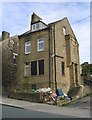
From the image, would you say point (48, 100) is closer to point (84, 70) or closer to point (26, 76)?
point (26, 76)

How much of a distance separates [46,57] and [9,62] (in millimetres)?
9249

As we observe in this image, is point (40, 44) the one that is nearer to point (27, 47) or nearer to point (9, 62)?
point (27, 47)

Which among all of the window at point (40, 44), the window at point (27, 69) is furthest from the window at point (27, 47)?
the window at point (40, 44)

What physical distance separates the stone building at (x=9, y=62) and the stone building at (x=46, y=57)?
9.88ft

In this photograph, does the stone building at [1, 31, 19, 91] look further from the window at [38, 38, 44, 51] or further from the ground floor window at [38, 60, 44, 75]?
the window at [38, 38, 44, 51]

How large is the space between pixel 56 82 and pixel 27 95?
5263 mm

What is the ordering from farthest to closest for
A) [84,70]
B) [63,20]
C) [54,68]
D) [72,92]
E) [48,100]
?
1. [84,70]
2. [63,20]
3. [72,92]
4. [54,68]
5. [48,100]

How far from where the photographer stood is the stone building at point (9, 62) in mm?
34775

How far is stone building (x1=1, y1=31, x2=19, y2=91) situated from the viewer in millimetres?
34775

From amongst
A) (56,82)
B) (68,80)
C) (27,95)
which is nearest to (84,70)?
(68,80)

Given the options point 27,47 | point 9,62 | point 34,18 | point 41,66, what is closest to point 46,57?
point 41,66

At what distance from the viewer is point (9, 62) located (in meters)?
36.7

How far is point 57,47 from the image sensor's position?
99.3 ft

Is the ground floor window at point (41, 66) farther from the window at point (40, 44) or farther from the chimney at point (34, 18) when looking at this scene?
the chimney at point (34, 18)
